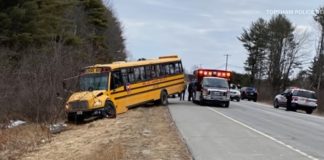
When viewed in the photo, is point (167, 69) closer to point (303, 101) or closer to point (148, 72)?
point (148, 72)

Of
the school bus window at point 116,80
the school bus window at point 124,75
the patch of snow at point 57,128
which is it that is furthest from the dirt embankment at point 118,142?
the school bus window at point 124,75

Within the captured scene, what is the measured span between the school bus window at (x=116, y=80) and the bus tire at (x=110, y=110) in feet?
3.47

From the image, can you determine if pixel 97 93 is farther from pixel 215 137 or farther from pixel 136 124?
pixel 215 137

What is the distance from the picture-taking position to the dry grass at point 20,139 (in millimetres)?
17217

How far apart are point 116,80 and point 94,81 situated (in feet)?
3.91

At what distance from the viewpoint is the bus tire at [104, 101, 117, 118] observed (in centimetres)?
2544

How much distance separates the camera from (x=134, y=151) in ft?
45.4

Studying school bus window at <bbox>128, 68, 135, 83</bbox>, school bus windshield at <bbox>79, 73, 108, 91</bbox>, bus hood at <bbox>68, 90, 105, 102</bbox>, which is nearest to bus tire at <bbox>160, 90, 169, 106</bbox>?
school bus window at <bbox>128, 68, 135, 83</bbox>

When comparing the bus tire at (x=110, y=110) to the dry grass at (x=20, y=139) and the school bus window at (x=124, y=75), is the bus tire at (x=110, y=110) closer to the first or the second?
the school bus window at (x=124, y=75)

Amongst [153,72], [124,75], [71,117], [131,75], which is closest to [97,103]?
[71,117]

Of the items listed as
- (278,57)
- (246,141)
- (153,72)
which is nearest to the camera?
(246,141)

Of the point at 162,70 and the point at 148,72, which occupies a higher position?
the point at 162,70

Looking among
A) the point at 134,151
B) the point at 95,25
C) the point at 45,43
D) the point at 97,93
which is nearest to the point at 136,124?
the point at 97,93

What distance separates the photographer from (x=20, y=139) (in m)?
19.8
